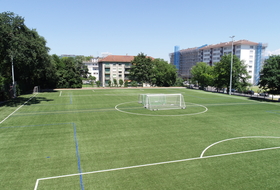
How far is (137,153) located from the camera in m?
11.9

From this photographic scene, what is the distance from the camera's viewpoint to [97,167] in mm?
10094

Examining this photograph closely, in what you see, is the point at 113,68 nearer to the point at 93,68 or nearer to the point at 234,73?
the point at 93,68

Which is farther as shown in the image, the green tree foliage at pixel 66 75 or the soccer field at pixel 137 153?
the green tree foliage at pixel 66 75

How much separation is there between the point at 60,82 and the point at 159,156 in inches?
1961

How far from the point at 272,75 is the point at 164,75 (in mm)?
35839

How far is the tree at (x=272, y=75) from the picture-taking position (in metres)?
34.0

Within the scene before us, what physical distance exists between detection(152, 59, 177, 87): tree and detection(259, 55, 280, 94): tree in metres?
32.7

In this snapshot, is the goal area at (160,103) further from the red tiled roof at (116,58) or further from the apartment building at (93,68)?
the apartment building at (93,68)

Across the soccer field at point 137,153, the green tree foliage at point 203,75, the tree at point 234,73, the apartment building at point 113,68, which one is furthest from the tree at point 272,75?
the apartment building at point 113,68

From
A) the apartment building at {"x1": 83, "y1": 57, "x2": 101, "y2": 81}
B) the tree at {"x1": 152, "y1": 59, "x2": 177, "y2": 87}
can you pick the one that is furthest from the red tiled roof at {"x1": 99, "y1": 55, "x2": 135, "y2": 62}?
the apartment building at {"x1": 83, "y1": 57, "x2": 101, "y2": 81}

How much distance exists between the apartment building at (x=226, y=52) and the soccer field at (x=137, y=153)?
71.1 metres

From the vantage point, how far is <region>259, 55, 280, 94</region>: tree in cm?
3398

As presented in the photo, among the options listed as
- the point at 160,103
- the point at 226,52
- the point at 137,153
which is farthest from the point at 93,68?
the point at 137,153

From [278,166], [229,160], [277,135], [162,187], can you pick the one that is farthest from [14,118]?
[277,135]
